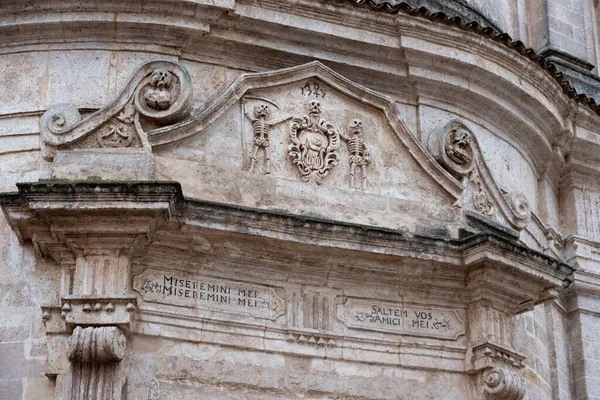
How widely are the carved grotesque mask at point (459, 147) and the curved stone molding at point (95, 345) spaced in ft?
11.5

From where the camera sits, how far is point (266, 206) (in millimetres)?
11055

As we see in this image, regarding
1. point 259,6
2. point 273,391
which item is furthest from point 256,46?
point 273,391

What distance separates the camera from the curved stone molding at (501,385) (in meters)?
11.1

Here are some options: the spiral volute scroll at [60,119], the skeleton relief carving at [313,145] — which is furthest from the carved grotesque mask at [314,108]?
the spiral volute scroll at [60,119]

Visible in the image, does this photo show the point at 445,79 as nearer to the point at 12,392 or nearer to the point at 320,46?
the point at 320,46

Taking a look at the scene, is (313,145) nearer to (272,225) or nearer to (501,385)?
(272,225)

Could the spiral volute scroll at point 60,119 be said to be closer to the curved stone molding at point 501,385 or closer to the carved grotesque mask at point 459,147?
the carved grotesque mask at point 459,147

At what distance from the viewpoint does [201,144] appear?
36.6 ft

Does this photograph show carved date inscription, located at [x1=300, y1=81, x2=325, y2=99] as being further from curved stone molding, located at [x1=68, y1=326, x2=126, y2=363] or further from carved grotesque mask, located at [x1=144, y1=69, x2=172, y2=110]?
curved stone molding, located at [x1=68, y1=326, x2=126, y2=363]

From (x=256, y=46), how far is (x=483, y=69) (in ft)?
6.78

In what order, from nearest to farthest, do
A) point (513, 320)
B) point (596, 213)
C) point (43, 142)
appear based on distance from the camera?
point (43, 142)
point (513, 320)
point (596, 213)

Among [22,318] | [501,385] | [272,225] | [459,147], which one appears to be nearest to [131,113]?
[272,225]

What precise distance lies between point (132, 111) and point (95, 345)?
2.04 m

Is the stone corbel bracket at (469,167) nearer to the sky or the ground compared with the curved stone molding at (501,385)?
nearer to the sky
